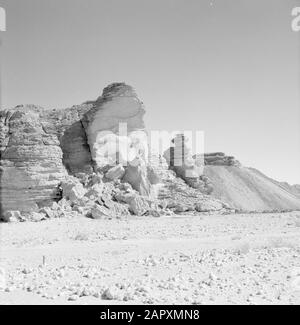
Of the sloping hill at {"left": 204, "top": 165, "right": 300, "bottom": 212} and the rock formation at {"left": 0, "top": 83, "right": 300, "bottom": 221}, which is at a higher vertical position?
the rock formation at {"left": 0, "top": 83, "right": 300, "bottom": 221}

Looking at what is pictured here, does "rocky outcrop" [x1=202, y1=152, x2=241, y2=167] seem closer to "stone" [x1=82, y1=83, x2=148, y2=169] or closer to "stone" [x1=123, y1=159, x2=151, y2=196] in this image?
"stone" [x1=82, y1=83, x2=148, y2=169]

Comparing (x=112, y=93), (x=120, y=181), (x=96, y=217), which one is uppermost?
(x=112, y=93)

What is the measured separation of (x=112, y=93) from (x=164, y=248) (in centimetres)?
1606

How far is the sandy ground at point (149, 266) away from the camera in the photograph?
649 centimetres

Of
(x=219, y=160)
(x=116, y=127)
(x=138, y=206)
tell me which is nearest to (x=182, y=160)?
(x=116, y=127)

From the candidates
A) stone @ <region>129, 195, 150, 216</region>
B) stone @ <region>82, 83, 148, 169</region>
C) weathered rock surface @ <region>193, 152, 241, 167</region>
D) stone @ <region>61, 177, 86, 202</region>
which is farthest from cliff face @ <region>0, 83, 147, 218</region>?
weathered rock surface @ <region>193, 152, 241, 167</region>

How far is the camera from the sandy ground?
6492 millimetres

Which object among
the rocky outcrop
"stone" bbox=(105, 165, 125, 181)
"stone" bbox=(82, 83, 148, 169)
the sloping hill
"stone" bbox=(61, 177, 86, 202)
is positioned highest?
"stone" bbox=(82, 83, 148, 169)

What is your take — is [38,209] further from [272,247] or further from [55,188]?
[272,247]

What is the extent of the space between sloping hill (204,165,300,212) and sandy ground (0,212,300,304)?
19.9m

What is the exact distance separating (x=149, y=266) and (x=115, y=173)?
16.0 metres

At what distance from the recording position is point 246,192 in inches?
1596

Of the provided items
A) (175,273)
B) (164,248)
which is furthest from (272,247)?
(175,273)
